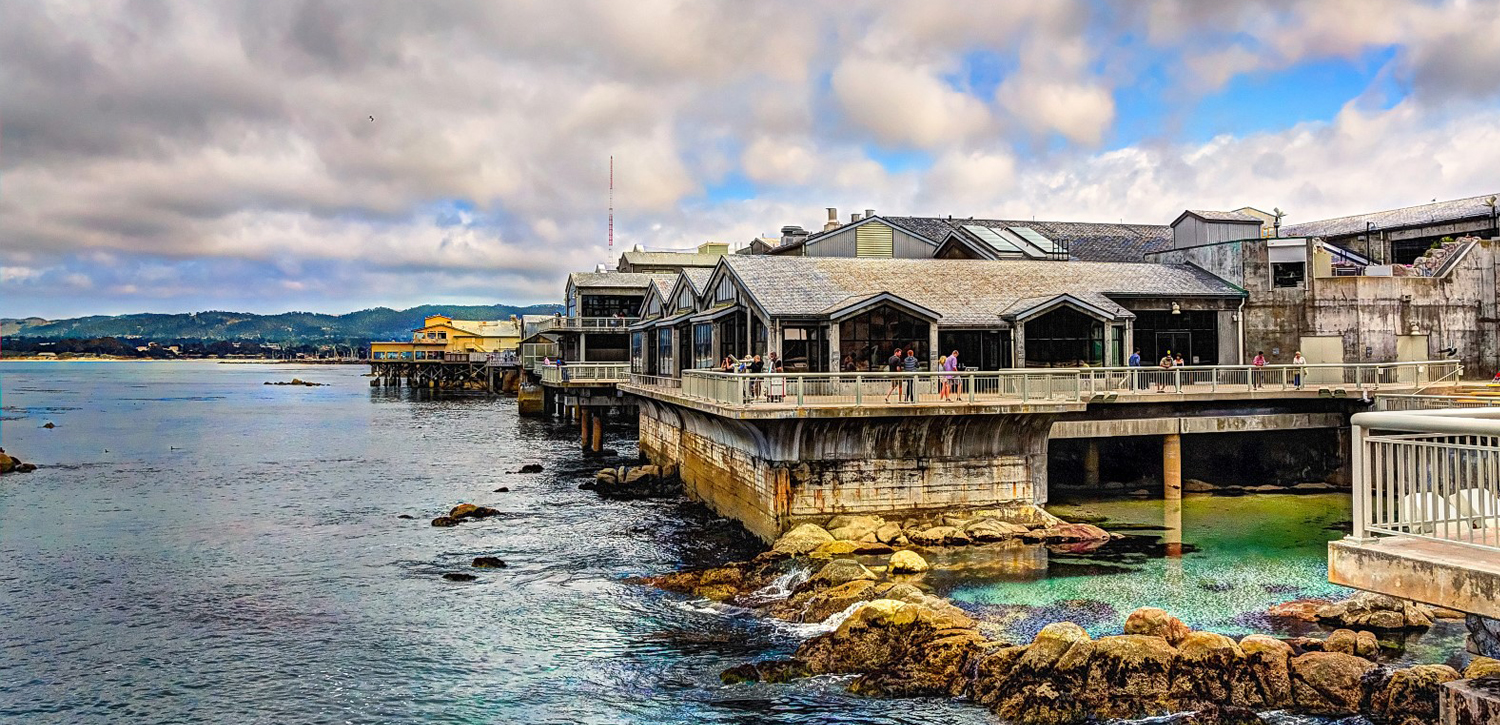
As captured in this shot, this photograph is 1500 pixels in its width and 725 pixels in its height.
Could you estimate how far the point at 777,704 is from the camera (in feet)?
53.9

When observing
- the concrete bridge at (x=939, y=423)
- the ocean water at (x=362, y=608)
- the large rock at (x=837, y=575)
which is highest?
the concrete bridge at (x=939, y=423)

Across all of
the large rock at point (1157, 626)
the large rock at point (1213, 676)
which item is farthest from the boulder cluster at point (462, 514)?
the large rock at point (1213, 676)

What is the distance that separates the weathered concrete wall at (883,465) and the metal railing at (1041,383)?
2.17 feet

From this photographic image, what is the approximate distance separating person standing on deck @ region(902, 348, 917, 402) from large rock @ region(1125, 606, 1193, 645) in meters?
9.93

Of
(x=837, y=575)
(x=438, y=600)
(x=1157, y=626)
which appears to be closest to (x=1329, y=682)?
(x=1157, y=626)

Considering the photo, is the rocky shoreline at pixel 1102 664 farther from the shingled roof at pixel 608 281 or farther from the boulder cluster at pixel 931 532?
the shingled roof at pixel 608 281

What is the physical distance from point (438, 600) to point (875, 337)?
1550 centimetres

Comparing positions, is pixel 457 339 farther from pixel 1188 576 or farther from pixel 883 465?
pixel 1188 576

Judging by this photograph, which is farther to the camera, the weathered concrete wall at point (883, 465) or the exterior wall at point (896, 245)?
the exterior wall at point (896, 245)

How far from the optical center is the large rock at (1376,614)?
18.7m

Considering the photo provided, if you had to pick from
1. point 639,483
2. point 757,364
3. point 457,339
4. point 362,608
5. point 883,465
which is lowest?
point 362,608

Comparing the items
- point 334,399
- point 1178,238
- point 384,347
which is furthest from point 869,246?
point 384,347

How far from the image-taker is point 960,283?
3728cm

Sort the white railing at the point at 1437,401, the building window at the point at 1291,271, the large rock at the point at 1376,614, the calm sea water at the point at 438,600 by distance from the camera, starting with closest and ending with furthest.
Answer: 1. the calm sea water at the point at 438,600
2. the large rock at the point at 1376,614
3. the white railing at the point at 1437,401
4. the building window at the point at 1291,271
